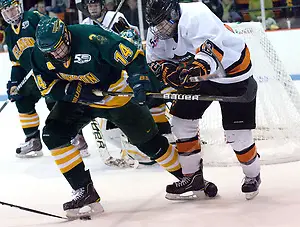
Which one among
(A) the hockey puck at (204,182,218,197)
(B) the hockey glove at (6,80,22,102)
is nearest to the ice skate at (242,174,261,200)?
Result: (A) the hockey puck at (204,182,218,197)

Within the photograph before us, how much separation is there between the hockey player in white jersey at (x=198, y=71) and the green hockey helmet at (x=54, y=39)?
13.7 inches

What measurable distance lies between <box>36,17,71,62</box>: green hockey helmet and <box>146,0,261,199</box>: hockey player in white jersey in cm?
35

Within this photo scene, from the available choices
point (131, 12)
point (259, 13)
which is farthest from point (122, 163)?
point (259, 13)

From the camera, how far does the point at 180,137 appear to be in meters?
2.83

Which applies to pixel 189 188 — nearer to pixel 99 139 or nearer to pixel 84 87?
pixel 84 87

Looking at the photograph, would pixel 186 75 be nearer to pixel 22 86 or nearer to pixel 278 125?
pixel 278 125

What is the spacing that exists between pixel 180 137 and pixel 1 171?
1480 mm

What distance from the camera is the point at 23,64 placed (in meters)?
3.96

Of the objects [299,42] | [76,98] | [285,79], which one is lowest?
[299,42]

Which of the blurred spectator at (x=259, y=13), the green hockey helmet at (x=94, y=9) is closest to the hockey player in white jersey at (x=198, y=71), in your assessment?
the green hockey helmet at (x=94, y=9)

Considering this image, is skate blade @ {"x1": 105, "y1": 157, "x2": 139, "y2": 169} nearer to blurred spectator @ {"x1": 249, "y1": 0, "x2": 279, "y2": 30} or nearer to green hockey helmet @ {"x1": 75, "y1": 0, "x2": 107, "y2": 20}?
green hockey helmet @ {"x1": 75, "y1": 0, "x2": 107, "y2": 20}

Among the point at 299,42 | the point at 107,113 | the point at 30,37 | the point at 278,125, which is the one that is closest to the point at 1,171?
the point at 30,37

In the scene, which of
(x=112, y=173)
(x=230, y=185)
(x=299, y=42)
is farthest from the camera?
(x=299, y=42)

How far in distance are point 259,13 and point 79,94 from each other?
4.81 meters
